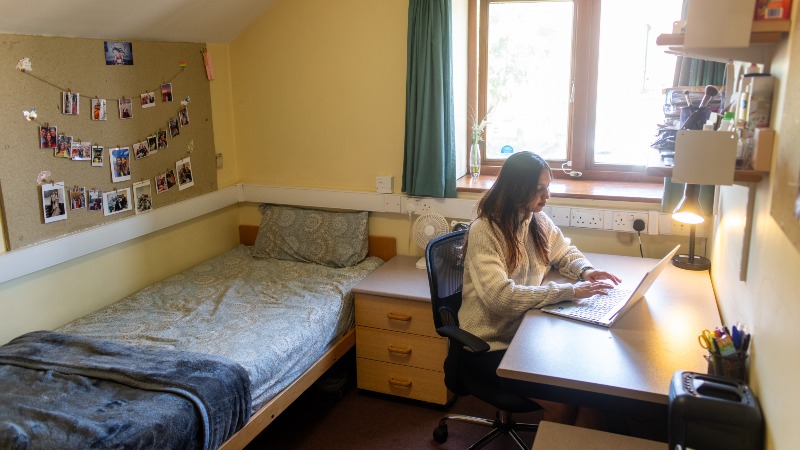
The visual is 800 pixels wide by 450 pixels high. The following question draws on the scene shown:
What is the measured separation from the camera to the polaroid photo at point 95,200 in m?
2.93

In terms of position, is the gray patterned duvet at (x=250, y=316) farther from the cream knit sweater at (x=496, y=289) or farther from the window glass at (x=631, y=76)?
the window glass at (x=631, y=76)

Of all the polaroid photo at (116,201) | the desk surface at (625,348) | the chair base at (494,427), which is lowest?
the chair base at (494,427)

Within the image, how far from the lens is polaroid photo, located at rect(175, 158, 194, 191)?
3443 millimetres

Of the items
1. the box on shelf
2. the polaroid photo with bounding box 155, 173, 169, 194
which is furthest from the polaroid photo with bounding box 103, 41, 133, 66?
the box on shelf

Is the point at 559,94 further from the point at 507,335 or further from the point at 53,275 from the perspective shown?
the point at 53,275

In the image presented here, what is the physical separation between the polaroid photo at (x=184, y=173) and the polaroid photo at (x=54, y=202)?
2.31 feet

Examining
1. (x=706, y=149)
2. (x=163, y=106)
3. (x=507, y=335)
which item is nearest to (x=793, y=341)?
(x=706, y=149)

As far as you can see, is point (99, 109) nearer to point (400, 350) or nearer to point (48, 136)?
point (48, 136)

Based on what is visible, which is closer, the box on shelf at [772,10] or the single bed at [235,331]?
the box on shelf at [772,10]

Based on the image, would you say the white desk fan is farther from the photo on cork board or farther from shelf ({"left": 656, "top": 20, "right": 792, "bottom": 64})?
the photo on cork board

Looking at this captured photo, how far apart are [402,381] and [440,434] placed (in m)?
0.36

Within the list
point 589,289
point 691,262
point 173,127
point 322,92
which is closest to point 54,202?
point 173,127

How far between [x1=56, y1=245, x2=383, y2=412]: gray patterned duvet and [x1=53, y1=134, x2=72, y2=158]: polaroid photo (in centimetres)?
71

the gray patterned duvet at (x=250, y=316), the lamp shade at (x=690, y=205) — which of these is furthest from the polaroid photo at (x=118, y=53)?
the lamp shade at (x=690, y=205)
